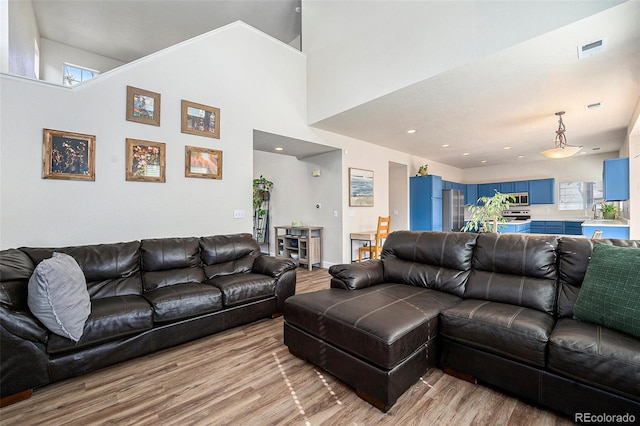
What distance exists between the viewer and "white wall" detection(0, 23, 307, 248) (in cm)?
250

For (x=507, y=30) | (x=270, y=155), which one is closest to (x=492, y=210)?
(x=507, y=30)

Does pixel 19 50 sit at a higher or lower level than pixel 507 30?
higher

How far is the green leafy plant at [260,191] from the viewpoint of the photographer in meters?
6.49

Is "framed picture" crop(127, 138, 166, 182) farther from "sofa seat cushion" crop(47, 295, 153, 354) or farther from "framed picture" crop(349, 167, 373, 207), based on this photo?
"framed picture" crop(349, 167, 373, 207)

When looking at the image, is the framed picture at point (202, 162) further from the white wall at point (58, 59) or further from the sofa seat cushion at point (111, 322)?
the white wall at point (58, 59)

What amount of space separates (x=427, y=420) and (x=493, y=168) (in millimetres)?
9463

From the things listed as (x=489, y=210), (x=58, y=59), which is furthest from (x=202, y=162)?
(x=58, y=59)

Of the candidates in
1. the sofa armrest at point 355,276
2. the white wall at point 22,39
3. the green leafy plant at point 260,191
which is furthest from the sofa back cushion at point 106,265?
the green leafy plant at point 260,191

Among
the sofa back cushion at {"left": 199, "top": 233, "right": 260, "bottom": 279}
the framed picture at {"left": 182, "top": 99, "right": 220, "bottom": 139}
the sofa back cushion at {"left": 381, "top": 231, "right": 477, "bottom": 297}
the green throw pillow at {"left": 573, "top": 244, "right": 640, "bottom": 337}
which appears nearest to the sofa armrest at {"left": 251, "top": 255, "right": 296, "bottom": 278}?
the sofa back cushion at {"left": 199, "top": 233, "right": 260, "bottom": 279}

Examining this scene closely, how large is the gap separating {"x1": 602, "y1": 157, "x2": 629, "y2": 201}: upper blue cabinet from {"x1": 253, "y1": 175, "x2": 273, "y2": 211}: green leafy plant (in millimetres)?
6393

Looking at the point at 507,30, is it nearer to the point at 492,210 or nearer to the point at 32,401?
the point at 492,210

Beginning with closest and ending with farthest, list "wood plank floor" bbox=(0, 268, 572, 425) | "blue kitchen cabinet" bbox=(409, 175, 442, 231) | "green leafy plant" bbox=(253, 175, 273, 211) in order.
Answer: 1. "wood plank floor" bbox=(0, 268, 572, 425)
2. "green leafy plant" bbox=(253, 175, 273, 211)
3. "blue kitchen cabinet" bbox=(409, 175, 442, 231)

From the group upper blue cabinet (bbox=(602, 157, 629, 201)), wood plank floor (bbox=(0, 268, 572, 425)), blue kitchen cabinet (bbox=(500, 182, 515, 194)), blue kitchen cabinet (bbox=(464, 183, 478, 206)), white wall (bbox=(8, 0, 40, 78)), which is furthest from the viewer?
blue kitchen cabinet (bbox=(464, 183, 478, 206))

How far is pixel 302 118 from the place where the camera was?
15.6 ft
